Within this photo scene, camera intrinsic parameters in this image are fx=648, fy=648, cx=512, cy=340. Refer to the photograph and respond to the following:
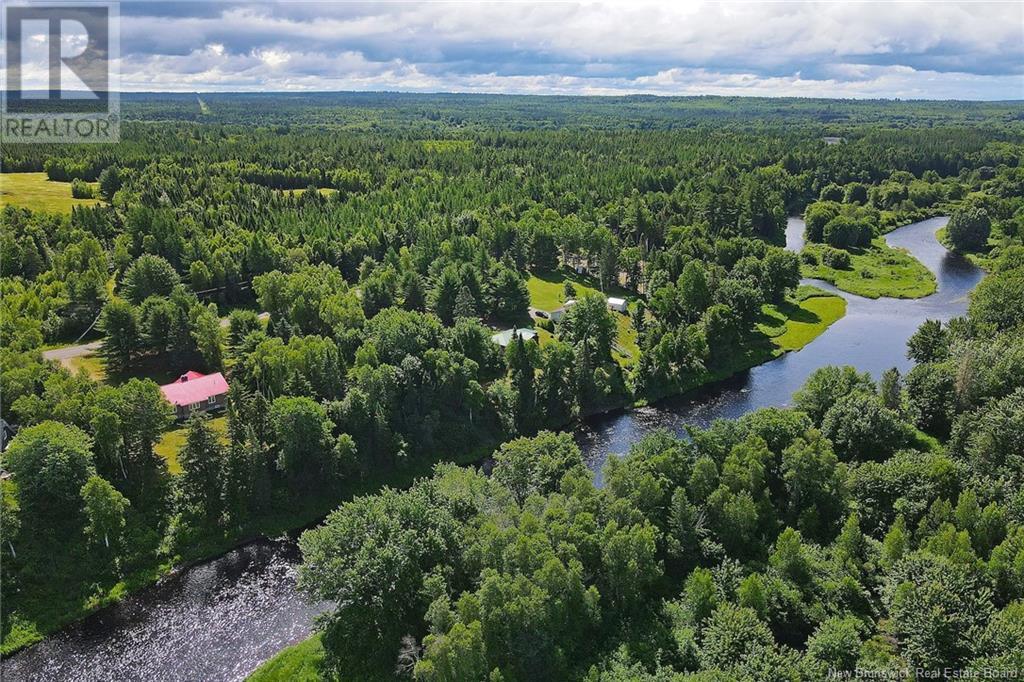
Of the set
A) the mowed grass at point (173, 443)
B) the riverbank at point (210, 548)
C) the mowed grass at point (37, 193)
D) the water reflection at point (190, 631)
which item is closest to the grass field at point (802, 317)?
the riverbank at point (210, 548)

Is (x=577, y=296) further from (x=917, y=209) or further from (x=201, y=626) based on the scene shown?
(x=917, y=209)

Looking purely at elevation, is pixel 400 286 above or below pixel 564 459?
above

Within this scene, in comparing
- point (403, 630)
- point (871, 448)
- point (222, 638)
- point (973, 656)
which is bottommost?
point (222, 638)

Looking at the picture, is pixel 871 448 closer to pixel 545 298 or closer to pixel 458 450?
pixel 458 450

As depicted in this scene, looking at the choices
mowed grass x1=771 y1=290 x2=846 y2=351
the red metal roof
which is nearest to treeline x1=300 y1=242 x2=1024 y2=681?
the red metal roof

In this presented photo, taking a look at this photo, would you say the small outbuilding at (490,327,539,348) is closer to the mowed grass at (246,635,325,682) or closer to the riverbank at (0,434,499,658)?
the riverbank at (0,434,499,658)

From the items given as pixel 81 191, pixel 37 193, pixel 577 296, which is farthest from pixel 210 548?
pixel 37 193

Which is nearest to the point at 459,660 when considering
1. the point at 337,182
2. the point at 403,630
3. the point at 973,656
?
the point at 403,630
